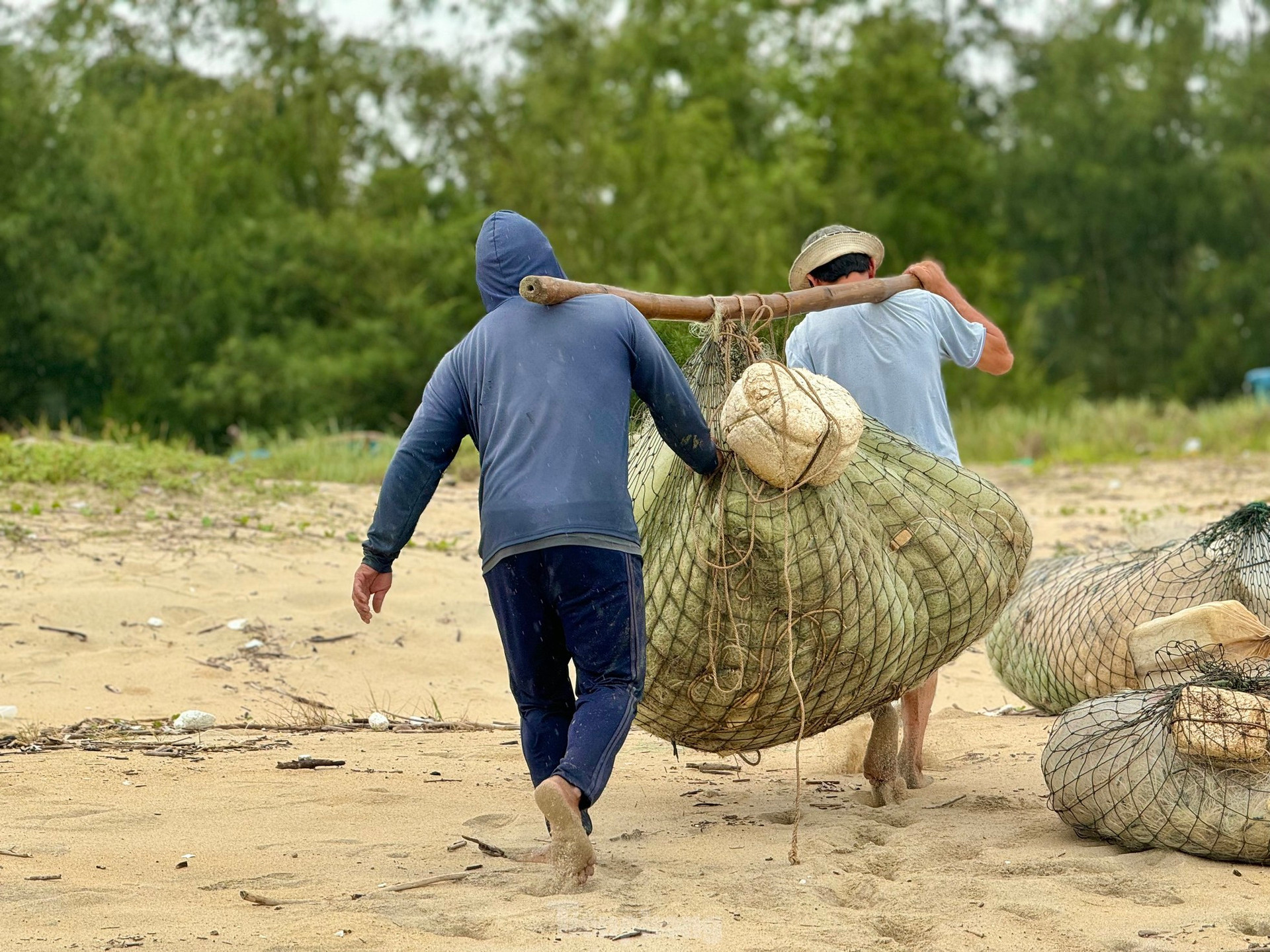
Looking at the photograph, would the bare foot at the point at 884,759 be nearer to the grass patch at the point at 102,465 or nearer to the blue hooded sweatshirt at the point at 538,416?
the blue hooded sweatshirt at the point at 538,416

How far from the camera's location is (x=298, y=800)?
461 cm

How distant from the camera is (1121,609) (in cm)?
Result: 559

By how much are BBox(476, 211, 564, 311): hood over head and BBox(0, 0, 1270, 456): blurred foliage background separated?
13855 mm

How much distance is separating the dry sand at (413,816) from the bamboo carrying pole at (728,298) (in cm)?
153

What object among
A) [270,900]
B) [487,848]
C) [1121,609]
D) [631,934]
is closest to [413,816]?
[487,848]

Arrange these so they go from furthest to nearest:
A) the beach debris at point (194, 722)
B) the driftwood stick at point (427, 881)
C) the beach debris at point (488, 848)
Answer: the beach debris at point (194, 722)
the beach debris at point (488, 848)
the driftwood stick at point (427, 881)

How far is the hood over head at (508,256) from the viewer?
400 centimetres

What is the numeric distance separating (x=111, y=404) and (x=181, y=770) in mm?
16535

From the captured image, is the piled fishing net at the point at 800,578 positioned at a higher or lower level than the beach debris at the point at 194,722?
higher

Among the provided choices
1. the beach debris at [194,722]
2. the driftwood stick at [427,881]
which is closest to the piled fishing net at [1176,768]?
the driftwood stick at [427,881]

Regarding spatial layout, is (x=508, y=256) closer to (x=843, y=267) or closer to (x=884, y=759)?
(x=843, y=267)

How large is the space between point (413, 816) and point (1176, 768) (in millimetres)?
2217

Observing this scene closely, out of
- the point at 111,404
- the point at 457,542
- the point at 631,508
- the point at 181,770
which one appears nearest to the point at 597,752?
the point at 631,508

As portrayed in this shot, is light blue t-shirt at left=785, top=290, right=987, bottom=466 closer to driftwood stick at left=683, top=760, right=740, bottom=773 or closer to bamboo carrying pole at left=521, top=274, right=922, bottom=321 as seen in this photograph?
bamboo carrying pole at left=521, top=274, right=922, bottom=321
